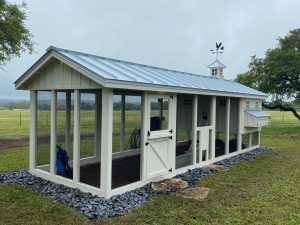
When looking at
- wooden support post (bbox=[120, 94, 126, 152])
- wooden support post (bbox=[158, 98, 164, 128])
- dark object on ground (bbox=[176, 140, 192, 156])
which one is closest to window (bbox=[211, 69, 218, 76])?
dark object on ground (bbox=[176, 140, 192, 156])

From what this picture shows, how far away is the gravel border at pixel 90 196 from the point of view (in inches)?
208

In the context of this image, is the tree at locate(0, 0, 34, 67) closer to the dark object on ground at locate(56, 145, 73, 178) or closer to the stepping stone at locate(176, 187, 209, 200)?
the dark object on ground at locate(56, 145, 73, 178)

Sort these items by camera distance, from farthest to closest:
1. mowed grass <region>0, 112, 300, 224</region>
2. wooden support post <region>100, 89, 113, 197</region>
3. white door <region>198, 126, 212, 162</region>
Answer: white door <region>198, 126, 212, 162</region> < wooden support post <region>100, 89, 113, 197</region> < mowed grass <region>0, 112, 300, 224</region>

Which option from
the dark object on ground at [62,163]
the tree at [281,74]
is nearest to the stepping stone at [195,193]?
the dark object on ground at [62,163]

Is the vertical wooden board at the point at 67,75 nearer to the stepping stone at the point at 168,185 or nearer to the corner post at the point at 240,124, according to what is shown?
the stepping stone at the point at 168,185

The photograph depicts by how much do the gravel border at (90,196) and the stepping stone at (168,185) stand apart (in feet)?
0.39

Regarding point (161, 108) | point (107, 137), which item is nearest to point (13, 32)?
point (161, 108)

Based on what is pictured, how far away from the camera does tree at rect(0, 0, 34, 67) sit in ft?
42.5

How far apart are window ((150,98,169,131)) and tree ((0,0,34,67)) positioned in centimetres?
870

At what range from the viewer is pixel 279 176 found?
8242mm

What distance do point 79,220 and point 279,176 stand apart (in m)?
6.00

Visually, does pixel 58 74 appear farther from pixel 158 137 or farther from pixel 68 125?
pixel 158 137

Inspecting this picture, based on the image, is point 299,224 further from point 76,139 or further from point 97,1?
point 97,1

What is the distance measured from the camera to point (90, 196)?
596cm
